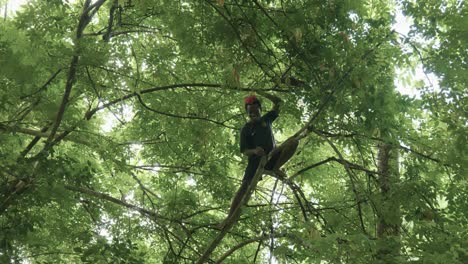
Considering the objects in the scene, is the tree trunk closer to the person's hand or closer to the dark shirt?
the person's hand

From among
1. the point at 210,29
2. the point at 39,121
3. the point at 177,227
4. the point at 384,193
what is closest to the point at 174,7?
the point at 210,29

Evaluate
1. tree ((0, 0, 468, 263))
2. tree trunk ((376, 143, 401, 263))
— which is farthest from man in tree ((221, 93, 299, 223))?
tree trunk ((376, 143, 401, 263))

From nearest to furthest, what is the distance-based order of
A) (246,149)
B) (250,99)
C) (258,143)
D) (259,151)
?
1. (250,99)
2. (259,151)
3. (246,149)
4. (258,143)

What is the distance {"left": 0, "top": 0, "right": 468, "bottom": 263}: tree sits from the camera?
3.86m

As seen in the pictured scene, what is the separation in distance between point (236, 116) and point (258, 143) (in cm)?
50

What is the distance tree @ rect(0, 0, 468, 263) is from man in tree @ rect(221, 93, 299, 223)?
23 cm

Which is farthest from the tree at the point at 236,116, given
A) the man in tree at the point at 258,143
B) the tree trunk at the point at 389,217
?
the man in tree at the point at 258,143

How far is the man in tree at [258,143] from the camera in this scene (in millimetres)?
4911

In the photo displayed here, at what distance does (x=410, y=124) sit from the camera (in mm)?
6152

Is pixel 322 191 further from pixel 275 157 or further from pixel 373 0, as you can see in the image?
pixel 373 0

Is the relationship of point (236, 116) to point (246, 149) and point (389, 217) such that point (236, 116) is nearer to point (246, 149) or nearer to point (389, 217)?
point (246, 149)

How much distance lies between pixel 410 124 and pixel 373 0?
202cm

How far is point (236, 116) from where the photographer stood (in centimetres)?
583

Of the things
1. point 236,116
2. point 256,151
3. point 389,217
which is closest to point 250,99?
point 256,151
